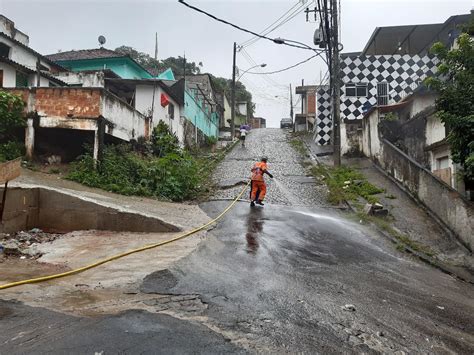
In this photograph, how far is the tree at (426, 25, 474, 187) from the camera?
7926 millimetres

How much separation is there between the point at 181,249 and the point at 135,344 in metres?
3.83

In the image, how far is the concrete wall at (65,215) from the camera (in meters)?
8.73

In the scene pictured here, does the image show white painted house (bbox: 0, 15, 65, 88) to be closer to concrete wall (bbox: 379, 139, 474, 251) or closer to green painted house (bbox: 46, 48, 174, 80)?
green painted house (bbox: 46, 48, 174, 80)

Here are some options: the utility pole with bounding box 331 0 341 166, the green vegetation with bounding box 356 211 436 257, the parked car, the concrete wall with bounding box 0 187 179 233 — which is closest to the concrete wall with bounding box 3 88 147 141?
the concrete wall with bounding box 0 187 179 233

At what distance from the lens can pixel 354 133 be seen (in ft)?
67.6

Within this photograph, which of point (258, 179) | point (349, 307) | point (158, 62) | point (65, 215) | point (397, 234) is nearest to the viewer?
point (349, 307)

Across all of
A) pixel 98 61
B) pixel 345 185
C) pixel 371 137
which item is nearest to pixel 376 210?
pixel 345 185

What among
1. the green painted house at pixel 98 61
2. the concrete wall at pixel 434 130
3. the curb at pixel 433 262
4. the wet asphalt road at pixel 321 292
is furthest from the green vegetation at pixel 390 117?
the green painted house at pixel 98 61

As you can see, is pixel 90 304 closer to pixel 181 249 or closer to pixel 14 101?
pixel 181 249

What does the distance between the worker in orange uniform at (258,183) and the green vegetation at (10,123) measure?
785 cm

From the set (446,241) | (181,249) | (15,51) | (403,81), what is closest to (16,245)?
(181,249)

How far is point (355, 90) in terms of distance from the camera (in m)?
23.7

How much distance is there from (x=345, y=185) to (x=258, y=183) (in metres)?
4.54

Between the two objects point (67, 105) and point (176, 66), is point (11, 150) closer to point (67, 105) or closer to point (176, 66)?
point (67, 105)
